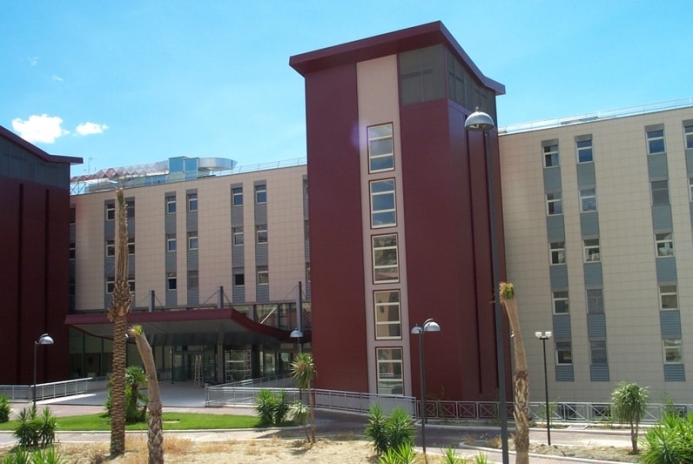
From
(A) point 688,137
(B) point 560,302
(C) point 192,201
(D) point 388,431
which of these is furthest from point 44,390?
(A) point 688,137

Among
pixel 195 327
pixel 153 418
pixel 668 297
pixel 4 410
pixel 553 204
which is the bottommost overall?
pixel 4 410

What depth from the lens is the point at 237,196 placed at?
1769 inches

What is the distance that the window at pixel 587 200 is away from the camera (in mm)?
36344

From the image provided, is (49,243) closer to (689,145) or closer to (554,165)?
(554,165)

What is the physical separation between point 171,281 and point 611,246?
26763 mm

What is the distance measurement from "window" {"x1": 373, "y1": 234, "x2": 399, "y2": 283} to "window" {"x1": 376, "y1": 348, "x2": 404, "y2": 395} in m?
3.06

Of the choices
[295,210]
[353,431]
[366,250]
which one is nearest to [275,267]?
[295,210]

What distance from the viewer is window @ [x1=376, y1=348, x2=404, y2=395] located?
1184 inches

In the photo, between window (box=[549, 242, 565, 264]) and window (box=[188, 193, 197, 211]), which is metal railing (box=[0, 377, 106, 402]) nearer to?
window (box=[188, 193, 197, 211])

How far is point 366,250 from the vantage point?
102 feet

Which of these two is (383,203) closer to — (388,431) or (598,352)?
(598,352)

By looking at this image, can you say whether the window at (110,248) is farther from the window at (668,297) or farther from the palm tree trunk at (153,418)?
the window at (668,297)

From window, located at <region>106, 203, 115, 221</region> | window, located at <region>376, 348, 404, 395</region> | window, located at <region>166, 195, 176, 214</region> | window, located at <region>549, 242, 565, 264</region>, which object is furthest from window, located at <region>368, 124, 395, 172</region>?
window, located at <region>106, 203, 115, 221</region>

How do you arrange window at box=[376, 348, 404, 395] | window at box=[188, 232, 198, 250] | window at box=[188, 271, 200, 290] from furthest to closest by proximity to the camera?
1. window at box=[188, 232, 198, 250]
2. window at box=[188, 271, 200, 290]
3. window at box=[376, 348, 404, 395]
